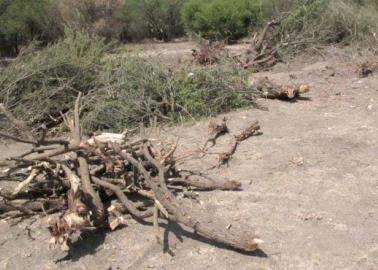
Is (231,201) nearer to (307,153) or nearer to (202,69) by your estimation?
(307,153)

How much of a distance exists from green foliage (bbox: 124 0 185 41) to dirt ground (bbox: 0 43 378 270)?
1290cm

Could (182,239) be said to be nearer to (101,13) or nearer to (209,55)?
(209,55)

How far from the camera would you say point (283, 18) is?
11.0 m

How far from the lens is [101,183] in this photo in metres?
4.44

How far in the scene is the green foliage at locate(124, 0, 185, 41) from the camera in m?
19.0

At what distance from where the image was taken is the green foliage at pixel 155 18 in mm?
18984

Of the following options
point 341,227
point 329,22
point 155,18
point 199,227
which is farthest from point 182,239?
point 155,18

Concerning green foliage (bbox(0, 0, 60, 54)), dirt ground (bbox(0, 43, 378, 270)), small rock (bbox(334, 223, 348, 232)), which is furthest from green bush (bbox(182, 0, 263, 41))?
small rock (bbox(334, 223, 348, 232))

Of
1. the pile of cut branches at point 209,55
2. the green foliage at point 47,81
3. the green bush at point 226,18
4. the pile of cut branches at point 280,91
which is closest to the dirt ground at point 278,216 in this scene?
the green foliage at point 47,81

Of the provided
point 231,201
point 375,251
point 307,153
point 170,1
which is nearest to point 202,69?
point 307,153

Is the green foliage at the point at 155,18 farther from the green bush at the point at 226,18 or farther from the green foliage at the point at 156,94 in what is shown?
the green foliage at the point at 156,94

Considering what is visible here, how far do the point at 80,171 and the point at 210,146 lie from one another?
1999 millimetres

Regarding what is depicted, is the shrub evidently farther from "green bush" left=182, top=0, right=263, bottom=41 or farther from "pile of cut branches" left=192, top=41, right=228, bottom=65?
"pile of cut branches" left=192, top=41, right=228, bottom=65

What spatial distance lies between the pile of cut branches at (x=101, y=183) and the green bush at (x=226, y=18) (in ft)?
33.0
